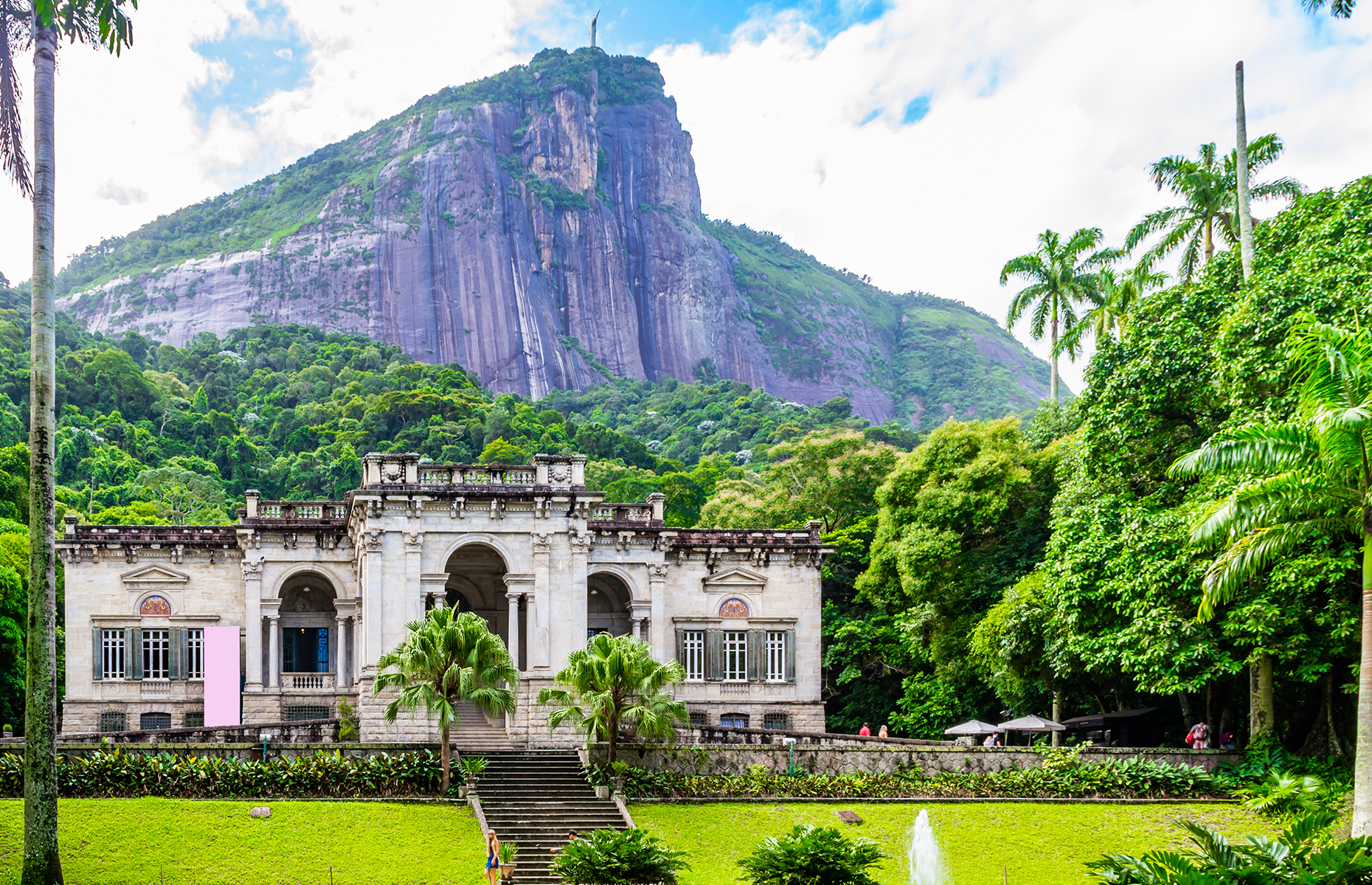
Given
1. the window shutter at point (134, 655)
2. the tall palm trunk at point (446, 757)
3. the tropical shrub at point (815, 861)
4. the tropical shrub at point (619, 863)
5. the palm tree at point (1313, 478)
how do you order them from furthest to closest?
the window shutter at point (134, 655) < the tall palm trunk at point (446, 757) < the palm tree at point (1313, 478) < the tropical shrub at point (619, 863) < the tropical shrub at point (815, 861)

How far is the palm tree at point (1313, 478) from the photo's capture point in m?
21.0

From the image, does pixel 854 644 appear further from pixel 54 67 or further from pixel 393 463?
pixel 54 67

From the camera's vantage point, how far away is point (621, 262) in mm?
176625

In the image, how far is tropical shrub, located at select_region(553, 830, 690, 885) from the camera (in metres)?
20.0

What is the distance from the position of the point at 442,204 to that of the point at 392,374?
68037 mm

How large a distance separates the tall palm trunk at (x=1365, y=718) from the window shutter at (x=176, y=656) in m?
32.8

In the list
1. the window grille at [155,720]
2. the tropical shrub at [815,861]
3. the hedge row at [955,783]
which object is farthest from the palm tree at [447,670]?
the window grille at [155,720]

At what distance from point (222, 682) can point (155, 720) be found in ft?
13.7

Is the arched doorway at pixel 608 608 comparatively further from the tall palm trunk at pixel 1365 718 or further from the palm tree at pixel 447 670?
the tall palm trunk at pixel 1365 718

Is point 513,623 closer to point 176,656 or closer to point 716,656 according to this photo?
point 716,656

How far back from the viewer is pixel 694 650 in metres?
40.7

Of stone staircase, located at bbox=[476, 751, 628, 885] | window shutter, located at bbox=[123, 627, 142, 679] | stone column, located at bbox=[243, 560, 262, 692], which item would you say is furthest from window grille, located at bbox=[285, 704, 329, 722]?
stone staircase, located at bbox=[476, 751, 628, 885]

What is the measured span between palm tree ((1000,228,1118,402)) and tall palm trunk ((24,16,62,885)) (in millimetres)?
38093

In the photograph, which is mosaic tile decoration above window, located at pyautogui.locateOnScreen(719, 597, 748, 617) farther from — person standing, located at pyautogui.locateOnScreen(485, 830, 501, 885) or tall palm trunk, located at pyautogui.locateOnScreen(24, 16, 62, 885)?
tall palm trunk, located at pyautogui.locateOnScreen(24, 16, 62, 885)
